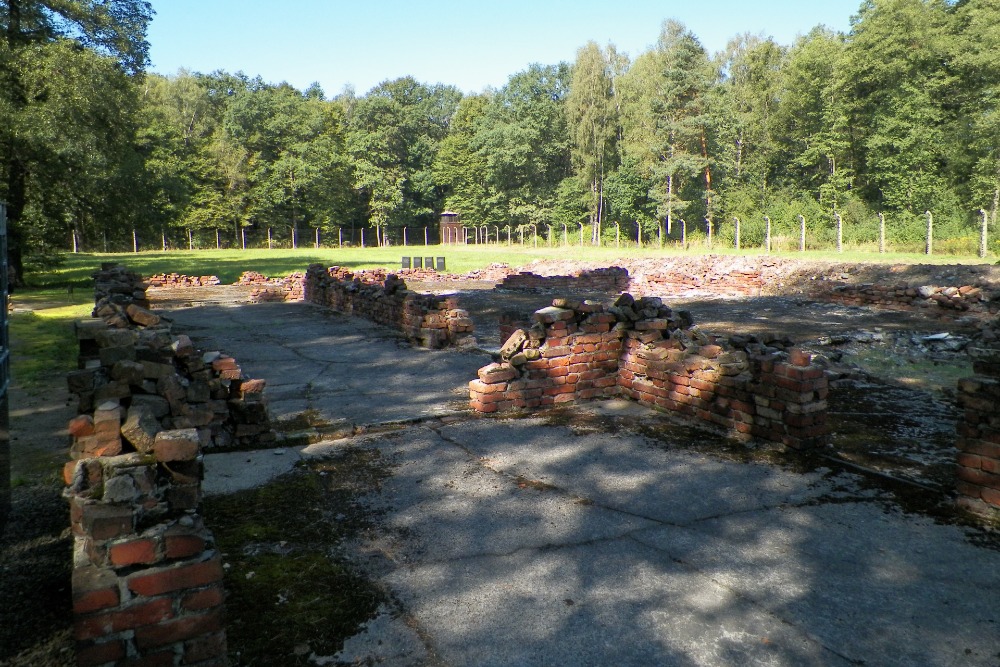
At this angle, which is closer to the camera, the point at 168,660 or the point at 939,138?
the point at 168,660

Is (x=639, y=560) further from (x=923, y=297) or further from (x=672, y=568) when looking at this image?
(x=923, y=297)

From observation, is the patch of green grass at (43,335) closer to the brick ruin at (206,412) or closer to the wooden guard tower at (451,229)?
the brick ruin at (206,412)

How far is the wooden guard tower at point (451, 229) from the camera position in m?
66.7

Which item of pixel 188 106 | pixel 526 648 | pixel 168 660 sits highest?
pixel 188 106

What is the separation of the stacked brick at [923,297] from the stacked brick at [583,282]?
6.20 metres

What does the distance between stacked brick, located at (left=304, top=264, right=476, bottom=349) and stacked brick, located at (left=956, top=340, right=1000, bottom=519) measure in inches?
279

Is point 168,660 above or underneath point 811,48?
underneath

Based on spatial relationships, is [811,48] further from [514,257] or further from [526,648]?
[526,648]

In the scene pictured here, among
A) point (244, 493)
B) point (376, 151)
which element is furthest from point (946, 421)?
point (376, 151)

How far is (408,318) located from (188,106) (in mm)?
64484

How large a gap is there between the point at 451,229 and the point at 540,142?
12.4 metres

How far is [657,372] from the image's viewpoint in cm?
614

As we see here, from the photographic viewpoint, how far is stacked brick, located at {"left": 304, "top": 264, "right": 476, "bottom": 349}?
33.7ft

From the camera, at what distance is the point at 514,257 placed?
35.6 m
